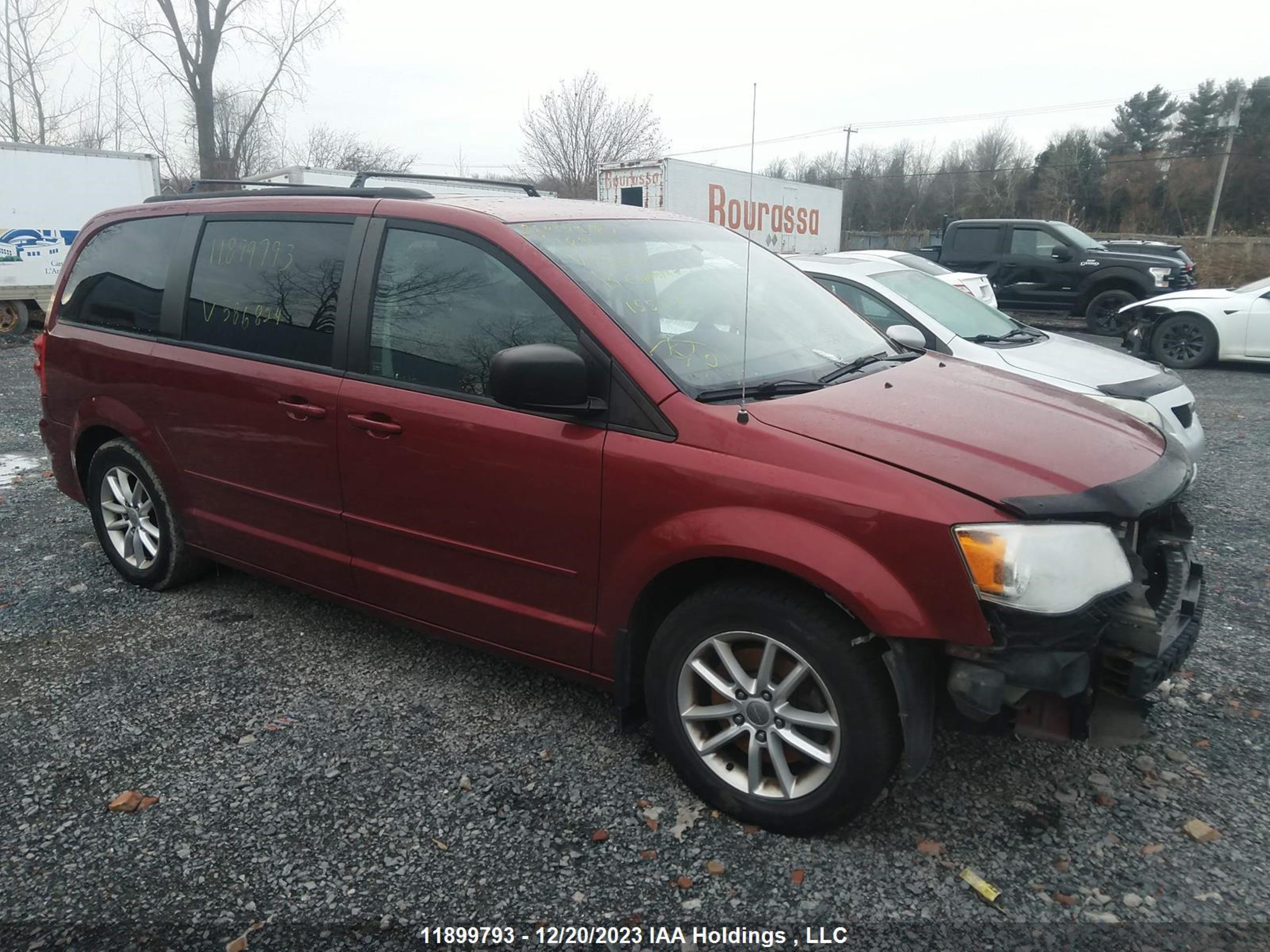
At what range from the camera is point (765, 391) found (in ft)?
9.07

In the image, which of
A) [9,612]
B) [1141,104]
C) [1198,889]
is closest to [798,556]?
[1198,889]

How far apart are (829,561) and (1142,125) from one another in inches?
2499

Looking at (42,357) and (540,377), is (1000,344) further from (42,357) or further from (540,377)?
(42,357)

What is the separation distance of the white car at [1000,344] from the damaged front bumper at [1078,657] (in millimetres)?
2734

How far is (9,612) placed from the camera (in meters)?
4.27

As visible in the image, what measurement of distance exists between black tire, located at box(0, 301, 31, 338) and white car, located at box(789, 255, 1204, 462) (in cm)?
1497

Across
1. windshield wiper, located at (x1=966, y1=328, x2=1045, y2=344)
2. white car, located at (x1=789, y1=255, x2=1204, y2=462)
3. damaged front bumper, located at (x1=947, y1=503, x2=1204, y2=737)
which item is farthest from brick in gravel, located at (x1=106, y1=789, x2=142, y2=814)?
windshield wiper, located at (x1=966, y1=328, x2=1045, y2=344)

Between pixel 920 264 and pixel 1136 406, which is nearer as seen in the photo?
pixel 1136 406

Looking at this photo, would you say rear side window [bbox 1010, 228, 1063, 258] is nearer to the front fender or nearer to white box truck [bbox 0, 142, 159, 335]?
the front fender

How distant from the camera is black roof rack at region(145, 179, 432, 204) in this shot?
343 cm

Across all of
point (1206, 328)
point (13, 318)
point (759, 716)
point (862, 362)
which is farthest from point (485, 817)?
point (13, 318)

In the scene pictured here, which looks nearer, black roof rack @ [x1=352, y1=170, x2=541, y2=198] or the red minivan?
the red minivan

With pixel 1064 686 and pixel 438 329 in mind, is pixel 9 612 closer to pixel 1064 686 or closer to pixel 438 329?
pixel 438 329

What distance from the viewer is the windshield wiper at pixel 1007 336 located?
6.35m
